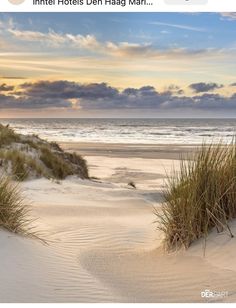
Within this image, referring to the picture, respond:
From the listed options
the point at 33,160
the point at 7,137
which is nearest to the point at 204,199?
the point at 33,160

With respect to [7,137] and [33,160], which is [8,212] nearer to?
[33,160]

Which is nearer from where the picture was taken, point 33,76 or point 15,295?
point 15,295

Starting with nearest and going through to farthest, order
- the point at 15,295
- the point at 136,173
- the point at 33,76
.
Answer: the point at 15,295
the point at 33,76
the point at 136,173

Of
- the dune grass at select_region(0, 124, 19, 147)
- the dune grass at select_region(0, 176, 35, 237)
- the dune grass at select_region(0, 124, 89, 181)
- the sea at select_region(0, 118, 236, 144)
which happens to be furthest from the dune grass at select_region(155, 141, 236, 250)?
the sea at select_region(0, 118, 236, 144)

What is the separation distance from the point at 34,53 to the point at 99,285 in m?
2.00

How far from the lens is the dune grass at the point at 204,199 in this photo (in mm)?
4941

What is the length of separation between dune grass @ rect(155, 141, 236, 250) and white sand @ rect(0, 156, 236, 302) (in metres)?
0.14

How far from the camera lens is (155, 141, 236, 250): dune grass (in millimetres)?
4941

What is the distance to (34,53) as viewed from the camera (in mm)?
4340

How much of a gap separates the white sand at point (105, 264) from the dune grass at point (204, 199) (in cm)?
14

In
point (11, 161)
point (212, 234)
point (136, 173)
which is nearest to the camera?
point (212, 234)

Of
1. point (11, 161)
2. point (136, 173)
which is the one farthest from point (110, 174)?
point (11, 161)

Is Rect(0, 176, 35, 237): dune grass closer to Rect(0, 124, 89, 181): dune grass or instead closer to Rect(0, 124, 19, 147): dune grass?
Rect(0, 124, 89, 181): dune grass

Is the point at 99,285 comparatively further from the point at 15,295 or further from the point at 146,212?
the point at 146,212
